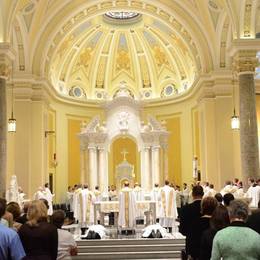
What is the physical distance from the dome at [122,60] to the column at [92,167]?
A: 13.6 feet

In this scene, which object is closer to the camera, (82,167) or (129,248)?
(129,248)

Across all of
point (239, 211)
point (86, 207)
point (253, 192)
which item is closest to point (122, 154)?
point (86, 207)

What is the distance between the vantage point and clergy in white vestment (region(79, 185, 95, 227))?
56.4ft

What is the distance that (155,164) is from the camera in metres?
23.5

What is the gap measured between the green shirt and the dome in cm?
2057

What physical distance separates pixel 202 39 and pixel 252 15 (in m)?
5.76

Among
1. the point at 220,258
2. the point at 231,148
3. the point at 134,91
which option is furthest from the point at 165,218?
the point at 220,258

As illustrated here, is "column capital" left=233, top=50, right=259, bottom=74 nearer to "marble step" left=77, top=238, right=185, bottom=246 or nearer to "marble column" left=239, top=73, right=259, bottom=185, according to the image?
"marble column" left=239, top=73, right=259, bottom=185

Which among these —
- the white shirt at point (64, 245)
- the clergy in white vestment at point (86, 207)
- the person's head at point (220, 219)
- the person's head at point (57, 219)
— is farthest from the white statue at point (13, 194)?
the person's head at point (220, 219)

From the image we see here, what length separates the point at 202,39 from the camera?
21.6 metres

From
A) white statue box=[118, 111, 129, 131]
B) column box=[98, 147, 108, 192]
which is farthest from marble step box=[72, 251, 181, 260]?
white statue box=[118, 111, 129, 131]

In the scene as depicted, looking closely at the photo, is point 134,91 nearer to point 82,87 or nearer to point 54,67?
point 82,87

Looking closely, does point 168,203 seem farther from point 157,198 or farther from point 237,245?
point 237,245

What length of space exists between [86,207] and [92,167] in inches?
257
